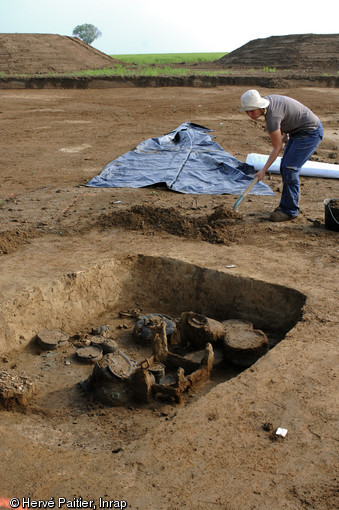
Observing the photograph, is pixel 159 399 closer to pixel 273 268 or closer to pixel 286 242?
pixel 273 268

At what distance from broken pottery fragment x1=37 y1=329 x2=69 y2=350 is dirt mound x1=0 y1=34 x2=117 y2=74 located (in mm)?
22346

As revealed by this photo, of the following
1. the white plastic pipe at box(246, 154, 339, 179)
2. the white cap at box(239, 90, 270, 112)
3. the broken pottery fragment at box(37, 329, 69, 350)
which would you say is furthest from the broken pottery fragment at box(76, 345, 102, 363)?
the white plastic pipe at box(246, 154, 339, 179)

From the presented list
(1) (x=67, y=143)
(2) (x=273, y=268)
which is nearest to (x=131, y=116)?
(1) (x=67, y=143)

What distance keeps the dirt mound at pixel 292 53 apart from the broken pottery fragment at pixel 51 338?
27133 mm

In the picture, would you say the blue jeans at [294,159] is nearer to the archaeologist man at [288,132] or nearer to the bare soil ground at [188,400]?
the archaeologist man at [288,132]

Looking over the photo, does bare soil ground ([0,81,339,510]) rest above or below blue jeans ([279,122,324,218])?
below

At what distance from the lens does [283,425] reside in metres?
3.07

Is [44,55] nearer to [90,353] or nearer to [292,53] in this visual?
[292,53]

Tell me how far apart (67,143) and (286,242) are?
6.78m

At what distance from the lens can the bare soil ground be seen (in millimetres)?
2695

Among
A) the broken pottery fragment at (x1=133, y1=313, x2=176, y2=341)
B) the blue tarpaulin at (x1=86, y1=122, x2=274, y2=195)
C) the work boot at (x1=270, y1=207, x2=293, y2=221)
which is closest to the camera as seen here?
the broken pottery fragment at (x1=133, y1=313, x2=176, y2=341)

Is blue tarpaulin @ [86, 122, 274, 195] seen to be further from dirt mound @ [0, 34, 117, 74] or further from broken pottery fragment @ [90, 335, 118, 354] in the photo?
dirt mound @ [0, 34, 117, 74]

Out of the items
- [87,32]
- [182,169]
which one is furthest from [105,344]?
[87,32]

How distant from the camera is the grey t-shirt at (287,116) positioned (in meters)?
5.87
